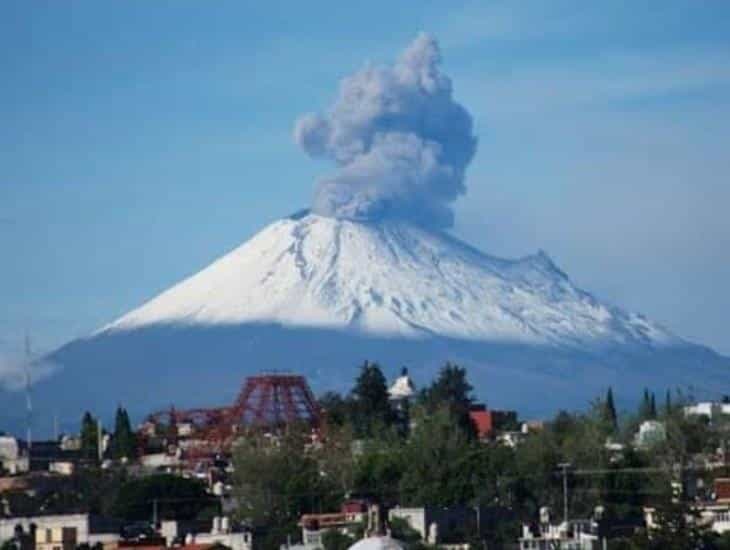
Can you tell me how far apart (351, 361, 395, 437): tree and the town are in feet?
0.22

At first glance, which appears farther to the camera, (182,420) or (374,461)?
(182,420)

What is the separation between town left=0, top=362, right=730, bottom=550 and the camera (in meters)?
68.5

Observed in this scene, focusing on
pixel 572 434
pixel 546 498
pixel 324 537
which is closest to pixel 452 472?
pixel 546 498

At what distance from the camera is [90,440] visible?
106875mm

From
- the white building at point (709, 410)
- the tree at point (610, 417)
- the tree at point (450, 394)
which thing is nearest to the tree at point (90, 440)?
the tree at point (450, 394)

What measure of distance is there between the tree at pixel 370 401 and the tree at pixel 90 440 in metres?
7.22

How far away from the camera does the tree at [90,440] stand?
10288cm

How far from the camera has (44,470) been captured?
321 ft

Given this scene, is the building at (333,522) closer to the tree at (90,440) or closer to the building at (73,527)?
the building at (73,527)

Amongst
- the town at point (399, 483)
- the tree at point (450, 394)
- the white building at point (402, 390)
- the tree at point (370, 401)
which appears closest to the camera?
the town at point (399, 483)

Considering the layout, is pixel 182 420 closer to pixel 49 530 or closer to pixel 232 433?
pixel 232 433

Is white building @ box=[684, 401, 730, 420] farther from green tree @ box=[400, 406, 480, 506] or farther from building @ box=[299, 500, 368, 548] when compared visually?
building @ box=[299, 500, 368, 548]

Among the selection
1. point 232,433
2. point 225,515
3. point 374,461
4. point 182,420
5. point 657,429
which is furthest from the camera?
point 182,420

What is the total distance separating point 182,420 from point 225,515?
44543 mm
